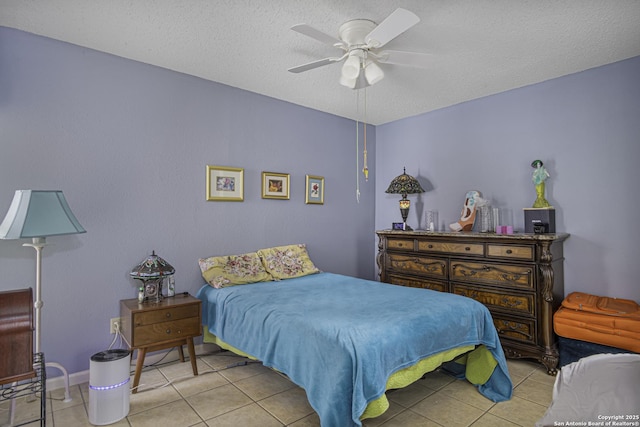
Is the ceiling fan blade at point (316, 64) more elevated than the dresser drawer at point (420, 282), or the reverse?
the ceiling fan blade at point (316, 64)

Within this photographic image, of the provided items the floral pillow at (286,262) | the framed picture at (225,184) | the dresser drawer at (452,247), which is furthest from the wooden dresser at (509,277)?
the framed picture at (225,184)

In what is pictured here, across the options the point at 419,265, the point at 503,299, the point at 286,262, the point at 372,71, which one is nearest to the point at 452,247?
the point at 419,265

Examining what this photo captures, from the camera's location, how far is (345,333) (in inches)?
71.6

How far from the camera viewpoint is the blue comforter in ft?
5.62

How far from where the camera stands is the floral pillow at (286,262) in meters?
3.44

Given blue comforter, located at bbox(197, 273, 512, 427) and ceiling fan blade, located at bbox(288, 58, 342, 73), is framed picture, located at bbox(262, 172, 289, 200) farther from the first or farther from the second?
ceiling fan blade, located at bbox(288, 58, 342, 73)

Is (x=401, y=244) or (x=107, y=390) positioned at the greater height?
(x=401, y=244)

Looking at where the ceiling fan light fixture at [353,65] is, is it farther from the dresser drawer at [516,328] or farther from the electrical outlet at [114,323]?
the electrical outlet at [114,323]

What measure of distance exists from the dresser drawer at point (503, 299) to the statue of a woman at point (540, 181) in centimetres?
91

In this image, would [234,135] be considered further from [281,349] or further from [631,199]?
[631,199]

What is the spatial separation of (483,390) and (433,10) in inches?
102

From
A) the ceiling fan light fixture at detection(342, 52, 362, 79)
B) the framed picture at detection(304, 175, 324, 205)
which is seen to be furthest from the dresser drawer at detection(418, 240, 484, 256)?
the ceiling fan light fixture at detection(342, 52, 362, 79)

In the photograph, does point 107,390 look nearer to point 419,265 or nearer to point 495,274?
point 419,265

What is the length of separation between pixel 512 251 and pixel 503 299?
1.43ft
